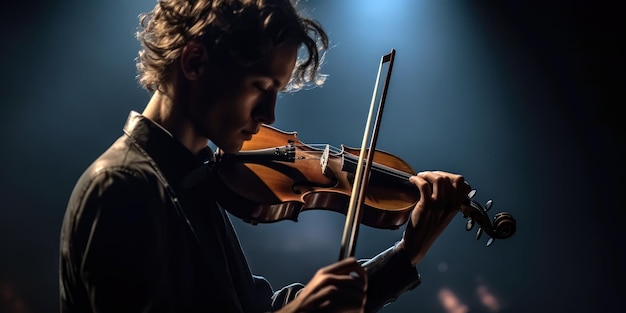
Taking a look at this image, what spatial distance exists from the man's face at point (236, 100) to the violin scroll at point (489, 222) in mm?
570

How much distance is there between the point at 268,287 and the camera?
1.34 metres

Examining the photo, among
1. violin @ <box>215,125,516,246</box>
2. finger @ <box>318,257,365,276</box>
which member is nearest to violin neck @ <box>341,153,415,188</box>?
violin @ <box>215,125,516,246</box>

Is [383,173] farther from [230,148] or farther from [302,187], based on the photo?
[230,148]

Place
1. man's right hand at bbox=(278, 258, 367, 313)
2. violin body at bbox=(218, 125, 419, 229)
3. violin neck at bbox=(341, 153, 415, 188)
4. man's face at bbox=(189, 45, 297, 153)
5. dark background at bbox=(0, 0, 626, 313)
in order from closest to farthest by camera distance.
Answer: man's right hand at bbox=(278, 258, 367, 313) < man's face at bbox=(189, 45, 297, 153) < violin body at bbox=(218, 125, 419, 229) < violin neck at bbox=(341, 153, 415, 188) < dark background at bbox=(0, 0, 626, 313)

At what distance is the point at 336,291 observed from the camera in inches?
32.4

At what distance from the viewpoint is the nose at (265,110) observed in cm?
115

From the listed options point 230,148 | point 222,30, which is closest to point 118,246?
point 230,148

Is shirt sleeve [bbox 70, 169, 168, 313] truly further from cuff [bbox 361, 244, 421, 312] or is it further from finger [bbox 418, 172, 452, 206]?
finger [bbox 418, 172, 452, 206]

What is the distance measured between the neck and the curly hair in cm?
6

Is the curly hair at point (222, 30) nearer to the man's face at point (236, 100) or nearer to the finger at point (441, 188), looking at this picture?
the man's face at point (236, 100)

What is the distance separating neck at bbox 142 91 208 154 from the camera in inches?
43.6

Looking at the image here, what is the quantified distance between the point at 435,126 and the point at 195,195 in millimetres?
1614

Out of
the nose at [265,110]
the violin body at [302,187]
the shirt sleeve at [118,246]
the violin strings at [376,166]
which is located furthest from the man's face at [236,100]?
the violin strings at [376,166]

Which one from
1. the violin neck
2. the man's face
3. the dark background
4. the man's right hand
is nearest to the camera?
the man's right hand
